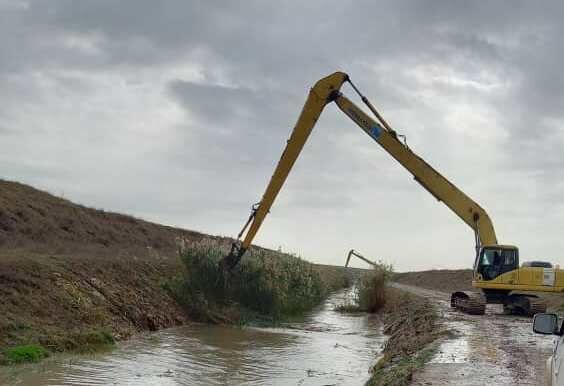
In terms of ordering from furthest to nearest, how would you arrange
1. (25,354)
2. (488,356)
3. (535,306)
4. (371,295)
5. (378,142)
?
(371,295)
(378,142)
(535,306)
(25,354)
(488,356)

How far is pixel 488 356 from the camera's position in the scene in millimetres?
12477

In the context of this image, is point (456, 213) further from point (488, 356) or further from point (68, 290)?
point (68, 290)

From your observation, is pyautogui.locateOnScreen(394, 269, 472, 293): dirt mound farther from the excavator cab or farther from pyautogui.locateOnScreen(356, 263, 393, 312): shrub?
the excavator cab

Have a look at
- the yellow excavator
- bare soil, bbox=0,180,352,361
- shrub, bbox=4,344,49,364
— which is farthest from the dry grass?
bare soil, bbox=0,180,352,361

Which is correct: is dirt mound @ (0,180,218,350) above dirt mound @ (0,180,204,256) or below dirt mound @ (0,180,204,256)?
below

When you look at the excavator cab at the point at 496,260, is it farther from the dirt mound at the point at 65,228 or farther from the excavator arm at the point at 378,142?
the dirt mound at the point at 65,228

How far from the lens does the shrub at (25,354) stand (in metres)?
12.3

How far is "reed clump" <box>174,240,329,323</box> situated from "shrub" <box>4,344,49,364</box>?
31.1 feet

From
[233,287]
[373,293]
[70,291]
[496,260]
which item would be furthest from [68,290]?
[373,293]

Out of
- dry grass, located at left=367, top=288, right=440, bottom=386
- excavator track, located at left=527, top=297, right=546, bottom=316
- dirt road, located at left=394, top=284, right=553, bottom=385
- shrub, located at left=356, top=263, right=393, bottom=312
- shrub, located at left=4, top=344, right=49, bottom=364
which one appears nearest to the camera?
dirt road, located at left=394, top=284, right=553, bottom=385

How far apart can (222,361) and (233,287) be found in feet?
29.0

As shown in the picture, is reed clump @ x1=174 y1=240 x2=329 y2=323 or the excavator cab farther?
reed clump @ x1=174 y1=240 x2=329 y2=323

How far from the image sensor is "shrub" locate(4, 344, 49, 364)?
40.4 feet

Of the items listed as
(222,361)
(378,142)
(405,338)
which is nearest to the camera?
(222,361)
